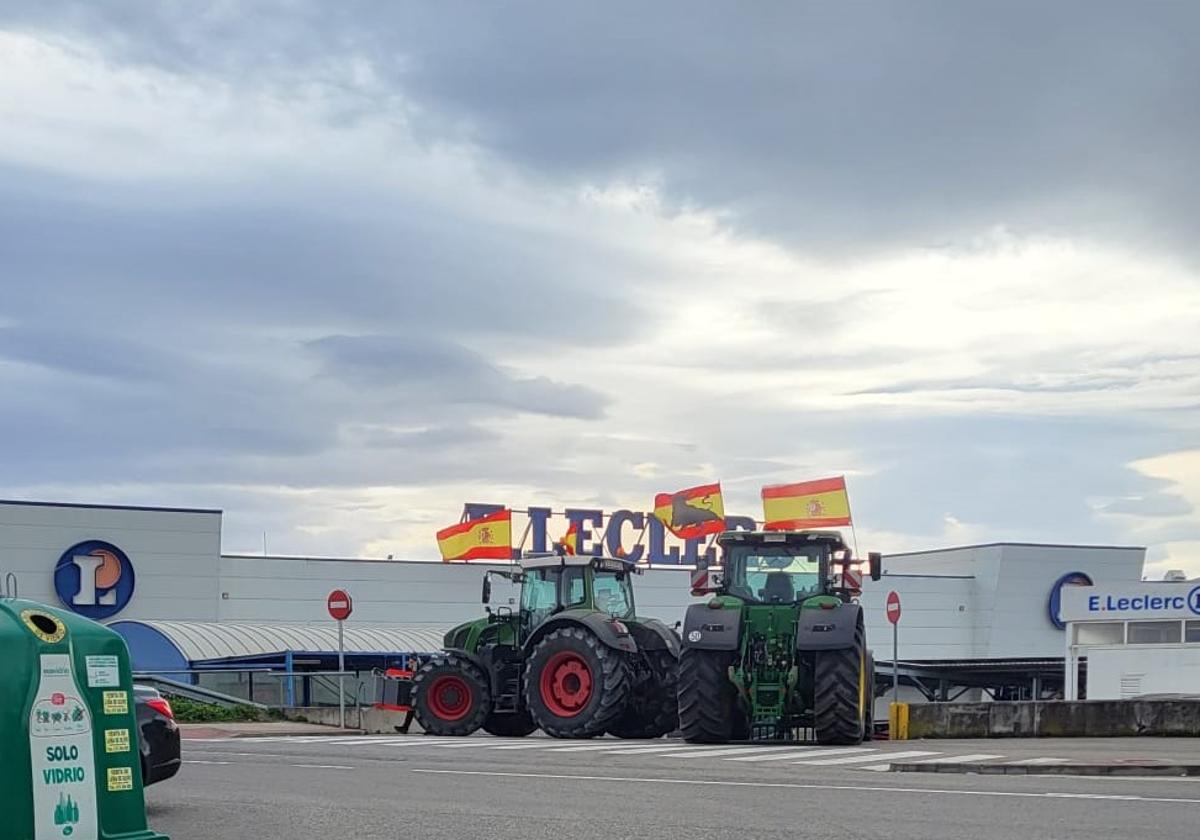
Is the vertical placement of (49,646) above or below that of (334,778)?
above

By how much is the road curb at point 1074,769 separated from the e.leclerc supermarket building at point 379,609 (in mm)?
21456

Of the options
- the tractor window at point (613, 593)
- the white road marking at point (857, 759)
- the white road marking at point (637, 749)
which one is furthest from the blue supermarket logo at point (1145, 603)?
the white road marking at point (857, 759)

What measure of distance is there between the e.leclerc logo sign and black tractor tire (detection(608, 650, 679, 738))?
26059mm

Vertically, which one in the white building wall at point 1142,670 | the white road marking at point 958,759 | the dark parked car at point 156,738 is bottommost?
the white building wall at point 1142,670

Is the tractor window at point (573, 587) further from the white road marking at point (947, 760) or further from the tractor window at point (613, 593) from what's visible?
the white road marking at point (947, 760)

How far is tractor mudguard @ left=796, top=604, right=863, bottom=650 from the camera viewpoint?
20.5 m

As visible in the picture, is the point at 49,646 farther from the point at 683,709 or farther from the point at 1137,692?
the point at 1137,692

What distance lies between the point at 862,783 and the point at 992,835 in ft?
13.2

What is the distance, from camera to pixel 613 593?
25438 mm

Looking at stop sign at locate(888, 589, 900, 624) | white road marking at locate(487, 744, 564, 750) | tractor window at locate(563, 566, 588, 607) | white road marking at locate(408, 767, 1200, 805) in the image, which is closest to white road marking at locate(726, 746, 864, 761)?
white road marking at locate(487, 744, 564, 750)

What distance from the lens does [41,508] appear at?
46094 mm

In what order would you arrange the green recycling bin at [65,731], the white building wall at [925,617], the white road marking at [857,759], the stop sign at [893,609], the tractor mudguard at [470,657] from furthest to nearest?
the white building wall at [925,617]
the stop sign at [893,609]
the tractor mudguard at [470,657]
the white road marking at [857,759]
the green recycling bin at [65,731]

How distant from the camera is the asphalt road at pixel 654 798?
10.2 meters

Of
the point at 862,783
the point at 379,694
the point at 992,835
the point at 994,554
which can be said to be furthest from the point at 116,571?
the point at 992,835
